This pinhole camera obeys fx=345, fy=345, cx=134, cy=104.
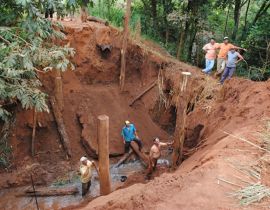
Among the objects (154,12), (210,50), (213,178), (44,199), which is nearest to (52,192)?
(44,199)

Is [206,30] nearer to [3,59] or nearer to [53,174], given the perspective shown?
[53,174]

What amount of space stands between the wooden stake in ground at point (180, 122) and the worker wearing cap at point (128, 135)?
2.27 metres

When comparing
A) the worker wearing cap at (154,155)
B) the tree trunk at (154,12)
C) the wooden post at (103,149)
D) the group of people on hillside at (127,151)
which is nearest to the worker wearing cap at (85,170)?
the group of people on hillside at (127,151)

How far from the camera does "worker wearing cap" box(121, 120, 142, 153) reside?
37.1 ft

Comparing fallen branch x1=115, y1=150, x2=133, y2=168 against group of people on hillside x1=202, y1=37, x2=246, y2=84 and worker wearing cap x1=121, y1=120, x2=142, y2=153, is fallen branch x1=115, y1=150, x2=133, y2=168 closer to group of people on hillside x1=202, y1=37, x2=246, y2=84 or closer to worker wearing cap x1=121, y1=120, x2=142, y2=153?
worker wearing cap x1=121, y1=120, x2=142, y2=153

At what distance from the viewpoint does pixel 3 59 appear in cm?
663

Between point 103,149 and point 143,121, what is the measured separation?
5.29 metres

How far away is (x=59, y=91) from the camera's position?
11.6 metres

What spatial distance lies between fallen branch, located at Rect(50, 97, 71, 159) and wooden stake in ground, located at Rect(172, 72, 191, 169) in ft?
12.6

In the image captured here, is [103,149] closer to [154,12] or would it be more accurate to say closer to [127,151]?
[127,151]

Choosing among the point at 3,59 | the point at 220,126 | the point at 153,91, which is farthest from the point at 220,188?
the point at 153,91

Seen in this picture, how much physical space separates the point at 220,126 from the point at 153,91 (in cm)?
471

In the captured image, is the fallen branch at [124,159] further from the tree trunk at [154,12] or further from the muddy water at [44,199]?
the tree trunk at [154,12]

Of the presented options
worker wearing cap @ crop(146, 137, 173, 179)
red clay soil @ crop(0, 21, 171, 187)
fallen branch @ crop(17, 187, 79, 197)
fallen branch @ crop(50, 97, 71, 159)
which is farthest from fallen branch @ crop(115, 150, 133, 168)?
fallen branch @ crop(17, 187, 79, 197)
